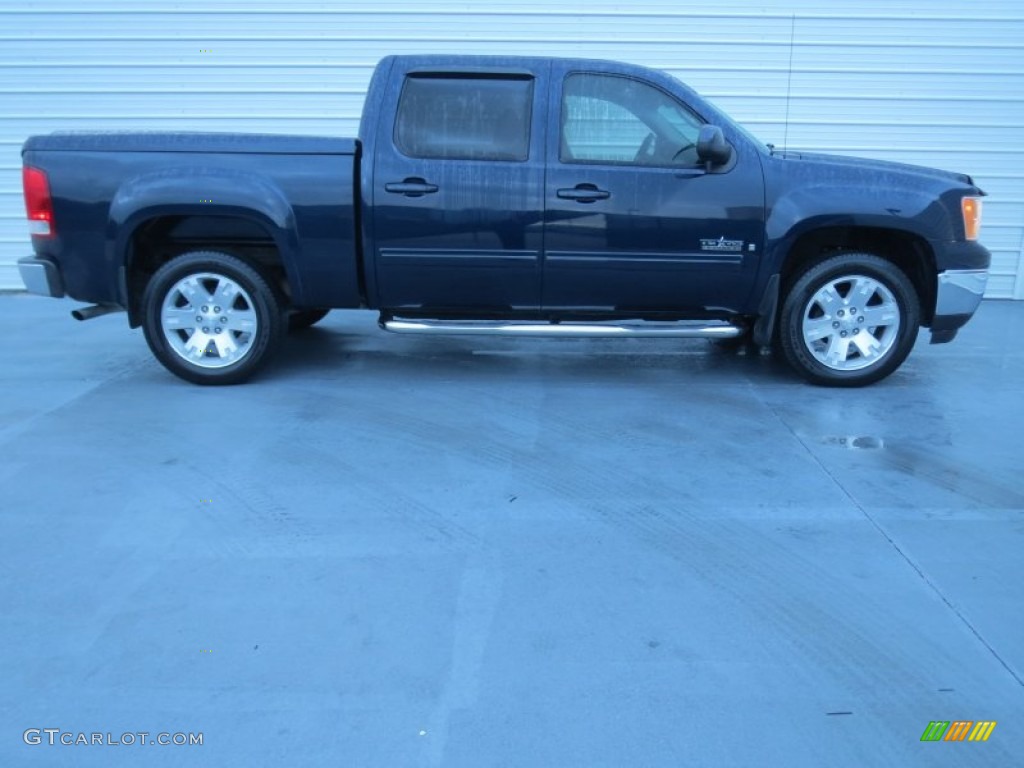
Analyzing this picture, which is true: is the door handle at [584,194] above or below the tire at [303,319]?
above

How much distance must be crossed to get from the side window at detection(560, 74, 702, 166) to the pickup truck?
1cm

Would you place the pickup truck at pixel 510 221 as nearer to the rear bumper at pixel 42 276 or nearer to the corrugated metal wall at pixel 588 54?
the rear bumper at pixel 42 276

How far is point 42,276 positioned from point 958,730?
540cm

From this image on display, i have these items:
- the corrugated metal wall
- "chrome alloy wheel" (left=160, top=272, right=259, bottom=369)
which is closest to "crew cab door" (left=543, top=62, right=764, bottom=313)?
"chrome alloy wheel" (left=160, top=272, right=259, bottom=369)

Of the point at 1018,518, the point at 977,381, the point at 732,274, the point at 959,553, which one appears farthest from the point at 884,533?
the point at 977,381

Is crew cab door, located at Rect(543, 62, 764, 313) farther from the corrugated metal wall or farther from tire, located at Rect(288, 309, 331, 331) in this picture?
the corrugated metal wall

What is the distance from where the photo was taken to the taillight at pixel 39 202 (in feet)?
18.6

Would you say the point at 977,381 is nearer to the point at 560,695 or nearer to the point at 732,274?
the point at 732,274

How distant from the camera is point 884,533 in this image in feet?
13.0

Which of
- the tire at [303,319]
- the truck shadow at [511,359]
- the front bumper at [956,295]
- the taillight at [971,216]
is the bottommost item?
the truck shadow at [511,359]

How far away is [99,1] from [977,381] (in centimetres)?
841

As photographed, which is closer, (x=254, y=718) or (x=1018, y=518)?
(x=254, y=718)

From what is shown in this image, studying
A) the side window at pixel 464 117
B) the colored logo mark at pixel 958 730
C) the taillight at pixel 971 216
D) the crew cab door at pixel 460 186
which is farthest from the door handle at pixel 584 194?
the colored logo mark at pixel 958 730

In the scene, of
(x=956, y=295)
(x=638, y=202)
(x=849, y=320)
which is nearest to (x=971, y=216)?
(x=956, y=295)
